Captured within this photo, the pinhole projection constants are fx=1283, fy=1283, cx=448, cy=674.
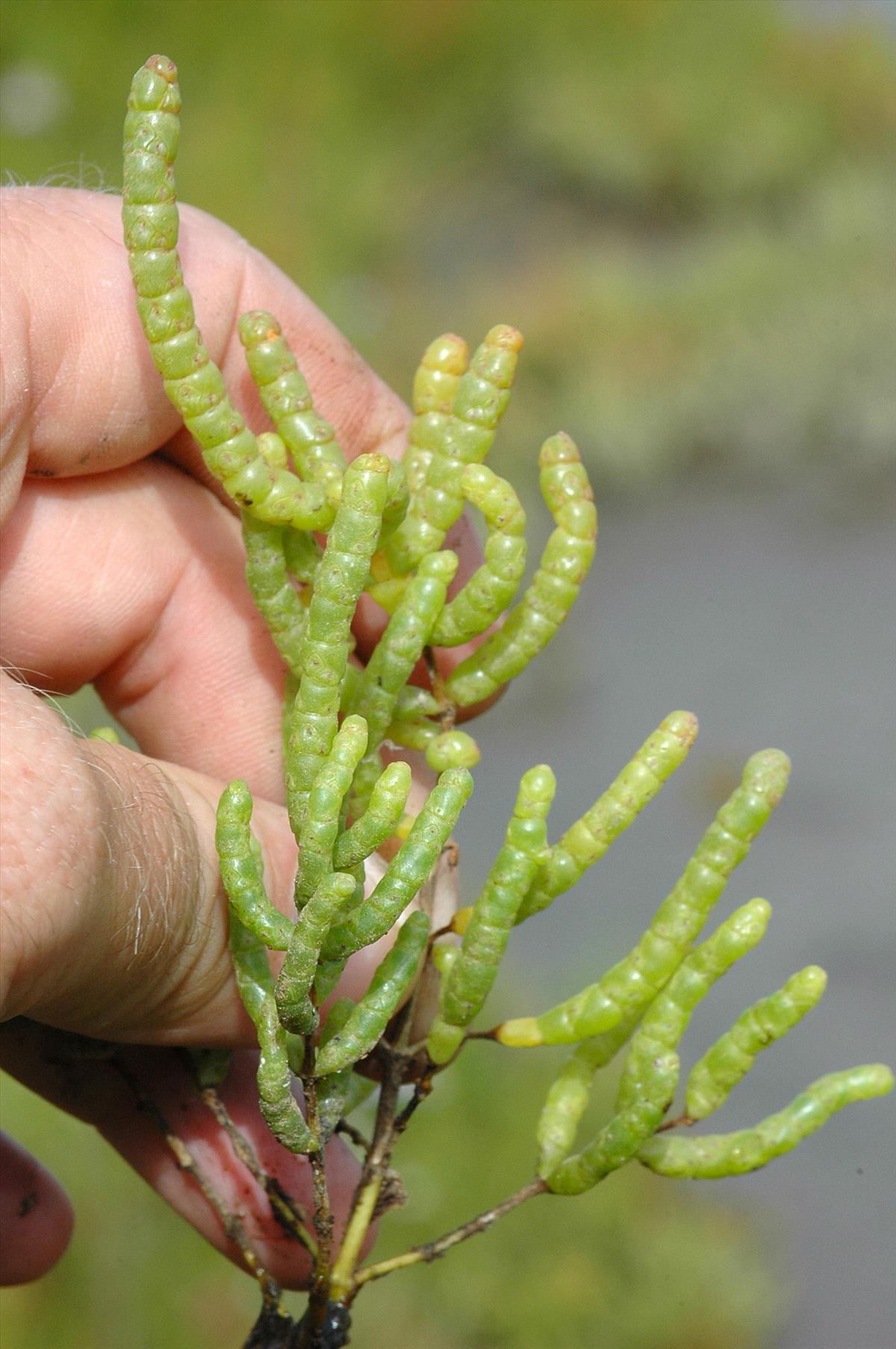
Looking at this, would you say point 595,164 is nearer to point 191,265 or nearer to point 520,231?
point 520,231

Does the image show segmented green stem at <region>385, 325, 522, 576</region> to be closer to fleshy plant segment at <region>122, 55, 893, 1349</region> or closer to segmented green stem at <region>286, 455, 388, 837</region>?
fleshy plant segment at <region>122, 55, 893, 1349</region>

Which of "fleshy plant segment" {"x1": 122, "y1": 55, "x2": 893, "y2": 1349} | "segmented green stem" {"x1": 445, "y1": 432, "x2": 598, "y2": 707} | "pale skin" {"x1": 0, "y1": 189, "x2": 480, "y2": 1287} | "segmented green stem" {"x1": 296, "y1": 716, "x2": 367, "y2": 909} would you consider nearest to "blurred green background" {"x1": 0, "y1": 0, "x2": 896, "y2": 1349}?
"pale skin" {"x1": 0, "y1": 189, "x2": 480, "y2": 1287}

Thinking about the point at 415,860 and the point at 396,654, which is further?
the point at 396,654

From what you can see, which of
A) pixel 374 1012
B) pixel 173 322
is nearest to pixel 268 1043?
pixel 374 1012

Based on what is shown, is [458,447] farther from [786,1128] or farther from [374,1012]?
[786,1128]

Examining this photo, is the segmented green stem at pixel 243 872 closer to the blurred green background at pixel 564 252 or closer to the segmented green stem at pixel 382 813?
the segmented green stem at pixel 382 813

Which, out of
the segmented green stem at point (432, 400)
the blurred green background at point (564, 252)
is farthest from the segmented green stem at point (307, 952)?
the blurred green background at point (564, 252)
